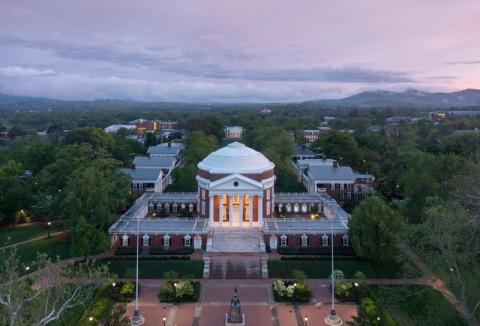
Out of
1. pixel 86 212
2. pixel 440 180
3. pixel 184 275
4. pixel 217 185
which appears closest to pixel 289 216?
pixel 217 185

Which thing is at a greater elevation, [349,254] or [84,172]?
[84,172]

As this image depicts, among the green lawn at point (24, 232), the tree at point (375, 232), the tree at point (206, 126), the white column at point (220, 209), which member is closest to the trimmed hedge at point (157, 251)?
the white column at point (220, 209)

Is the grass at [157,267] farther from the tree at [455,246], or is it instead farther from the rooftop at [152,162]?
the rooftop at [152,162]

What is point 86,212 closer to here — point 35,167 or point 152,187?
point 152,187

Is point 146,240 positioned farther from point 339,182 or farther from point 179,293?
point 339,182

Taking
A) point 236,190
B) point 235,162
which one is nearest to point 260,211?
point 236,190
